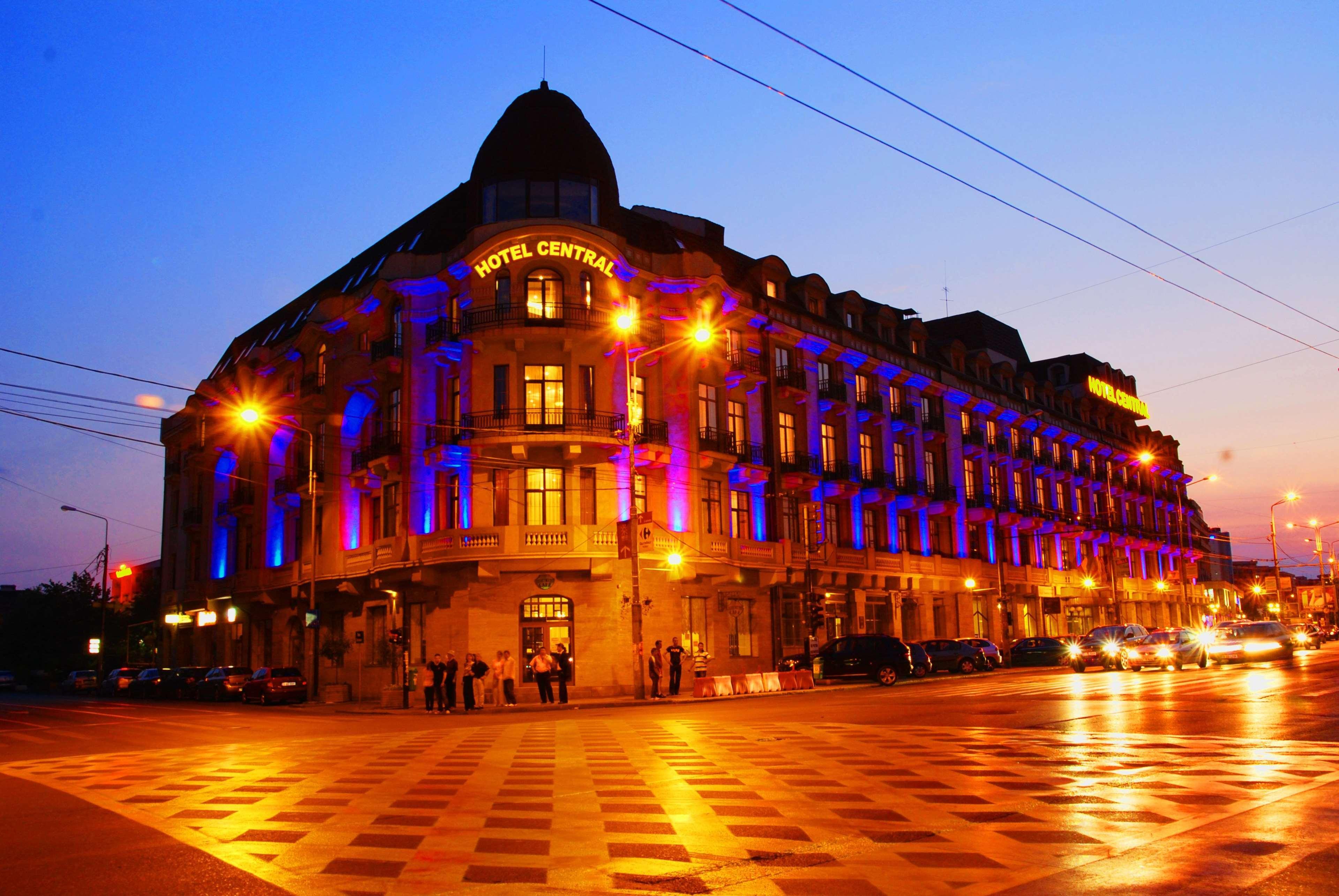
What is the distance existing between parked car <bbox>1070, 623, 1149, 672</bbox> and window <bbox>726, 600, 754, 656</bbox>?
12390 millimetres

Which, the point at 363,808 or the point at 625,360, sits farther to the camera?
the point at 625,360

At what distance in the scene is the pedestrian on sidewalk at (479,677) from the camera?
3144 centimetres

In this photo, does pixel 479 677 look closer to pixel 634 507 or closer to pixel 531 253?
pixel 634 507

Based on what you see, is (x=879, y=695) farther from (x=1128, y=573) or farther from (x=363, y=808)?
(x=1128, y=573)

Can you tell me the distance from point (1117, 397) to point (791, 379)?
158ft

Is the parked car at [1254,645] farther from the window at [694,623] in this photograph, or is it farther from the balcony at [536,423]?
the balcony at [536,423]

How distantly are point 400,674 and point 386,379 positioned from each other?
11.4m

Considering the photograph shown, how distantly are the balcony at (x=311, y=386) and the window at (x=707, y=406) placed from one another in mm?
17236

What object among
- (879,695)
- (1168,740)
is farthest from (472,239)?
(1168,740)

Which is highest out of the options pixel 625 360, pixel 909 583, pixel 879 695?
pixel 625 360

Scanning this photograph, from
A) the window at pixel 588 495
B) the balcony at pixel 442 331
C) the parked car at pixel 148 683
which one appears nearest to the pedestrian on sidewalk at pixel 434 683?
the window at pixel 588 495

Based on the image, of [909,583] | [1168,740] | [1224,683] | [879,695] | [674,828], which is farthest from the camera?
[909,583]

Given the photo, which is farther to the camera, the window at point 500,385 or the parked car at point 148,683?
the parked car at point 148,683

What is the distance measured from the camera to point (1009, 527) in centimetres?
6469
